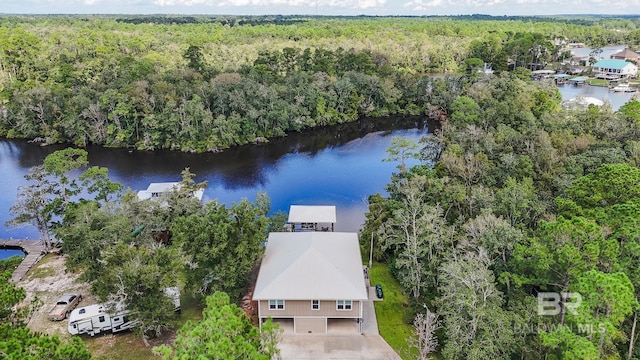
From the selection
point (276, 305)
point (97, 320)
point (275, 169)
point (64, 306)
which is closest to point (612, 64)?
point (275, 169)

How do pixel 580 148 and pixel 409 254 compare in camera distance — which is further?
pixel 580 148

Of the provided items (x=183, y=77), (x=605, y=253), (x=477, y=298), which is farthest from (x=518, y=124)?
(x=183, y=77)

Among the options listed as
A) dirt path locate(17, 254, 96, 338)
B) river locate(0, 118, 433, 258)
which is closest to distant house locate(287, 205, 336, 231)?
river locate(0, 118, 433, 258)

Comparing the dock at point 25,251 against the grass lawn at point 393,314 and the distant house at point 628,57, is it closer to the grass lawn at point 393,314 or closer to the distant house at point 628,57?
the grass lawn at point 393,314

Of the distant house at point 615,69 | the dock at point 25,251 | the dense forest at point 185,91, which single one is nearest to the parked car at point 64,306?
the dock at point 25,251

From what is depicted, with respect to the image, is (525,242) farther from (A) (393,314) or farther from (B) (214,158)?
(B) (214,158)

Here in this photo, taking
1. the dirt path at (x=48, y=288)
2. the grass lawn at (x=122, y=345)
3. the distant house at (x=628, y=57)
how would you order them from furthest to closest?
the distant house at (x=628, y=57), the dirt path at (x=48, y=288), the grass lawn at (x=122, y=345)

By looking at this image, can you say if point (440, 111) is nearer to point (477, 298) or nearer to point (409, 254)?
point (409, 254)
